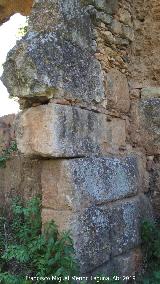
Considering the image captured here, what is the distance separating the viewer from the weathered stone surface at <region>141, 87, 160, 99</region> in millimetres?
4637

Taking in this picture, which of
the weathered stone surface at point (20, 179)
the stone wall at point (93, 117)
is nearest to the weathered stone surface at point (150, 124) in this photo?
the stone wall at point (93, 117)

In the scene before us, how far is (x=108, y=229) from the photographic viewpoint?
372cm

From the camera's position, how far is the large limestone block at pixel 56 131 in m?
3.30

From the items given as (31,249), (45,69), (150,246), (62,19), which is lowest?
(150,246)

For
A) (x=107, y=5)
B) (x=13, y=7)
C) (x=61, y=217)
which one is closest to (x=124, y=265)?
(x=61, y=217)

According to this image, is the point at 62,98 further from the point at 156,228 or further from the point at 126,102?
the point at 156,228

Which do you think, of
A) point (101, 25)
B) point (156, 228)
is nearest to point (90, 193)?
point (156, 228)

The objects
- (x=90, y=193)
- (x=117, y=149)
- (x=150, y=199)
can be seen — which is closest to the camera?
(x=90, y=193)

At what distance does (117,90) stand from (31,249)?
182cm

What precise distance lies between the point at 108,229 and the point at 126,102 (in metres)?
1.41

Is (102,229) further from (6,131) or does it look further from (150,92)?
(150,92)

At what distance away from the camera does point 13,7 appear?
6387 mm

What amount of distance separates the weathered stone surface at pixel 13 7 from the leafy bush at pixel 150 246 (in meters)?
3.80

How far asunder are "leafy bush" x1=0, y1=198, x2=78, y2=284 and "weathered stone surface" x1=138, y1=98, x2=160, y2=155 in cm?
156
